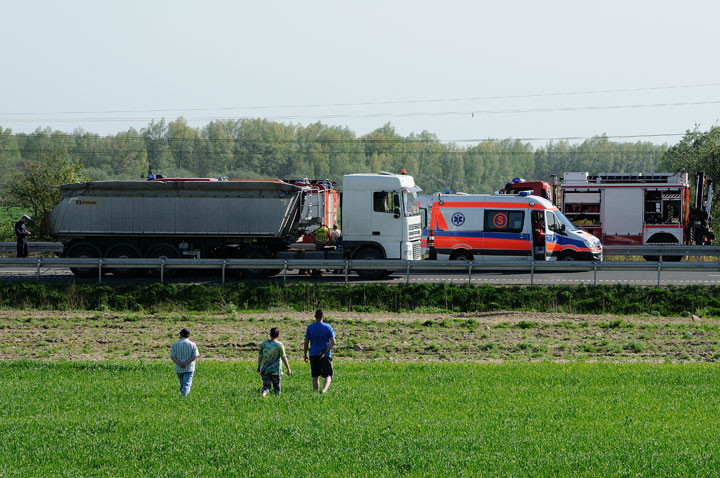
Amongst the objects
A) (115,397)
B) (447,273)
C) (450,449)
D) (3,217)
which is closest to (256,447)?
(450,449)

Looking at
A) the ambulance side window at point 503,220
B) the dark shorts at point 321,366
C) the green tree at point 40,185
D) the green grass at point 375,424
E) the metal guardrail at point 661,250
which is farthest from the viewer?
the green tree at point 40,185

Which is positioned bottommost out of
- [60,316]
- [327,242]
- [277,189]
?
[60,316]

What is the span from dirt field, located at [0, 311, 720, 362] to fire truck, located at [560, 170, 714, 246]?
11.7 m

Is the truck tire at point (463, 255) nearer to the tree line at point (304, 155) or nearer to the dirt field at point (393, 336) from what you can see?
the dirt field at point (393, 336)

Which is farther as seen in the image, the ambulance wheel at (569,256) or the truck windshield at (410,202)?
Answer: the ambulance wheel at (569,256)

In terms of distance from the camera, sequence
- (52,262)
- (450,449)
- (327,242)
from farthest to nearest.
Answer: (327,242), (52,262), (450,449)

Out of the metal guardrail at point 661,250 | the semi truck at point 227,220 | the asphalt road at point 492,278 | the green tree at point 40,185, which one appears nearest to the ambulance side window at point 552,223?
the asphalt road at point 492,278

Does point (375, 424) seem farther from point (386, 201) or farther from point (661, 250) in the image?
point (661, 250)

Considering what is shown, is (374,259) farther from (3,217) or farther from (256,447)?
(3,217)

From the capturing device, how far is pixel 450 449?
32.8ft

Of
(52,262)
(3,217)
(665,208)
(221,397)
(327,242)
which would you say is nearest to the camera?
(221,397)

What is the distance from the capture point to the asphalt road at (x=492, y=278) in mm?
26078

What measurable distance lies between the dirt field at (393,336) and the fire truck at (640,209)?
1171 cm

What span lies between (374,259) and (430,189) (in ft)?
291
